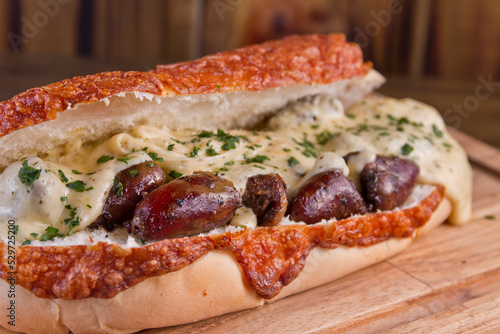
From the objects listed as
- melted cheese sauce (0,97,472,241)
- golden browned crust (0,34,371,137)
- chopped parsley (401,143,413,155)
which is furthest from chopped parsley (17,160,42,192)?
chopped parsley (401,143,413,155)

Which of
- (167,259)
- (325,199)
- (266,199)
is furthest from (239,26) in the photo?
(167,259)

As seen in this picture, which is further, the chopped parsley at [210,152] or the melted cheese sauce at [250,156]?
the chopped parsley at [210,152]

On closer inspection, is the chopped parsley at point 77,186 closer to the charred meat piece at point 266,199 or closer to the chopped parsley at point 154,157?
the chopped parsley at point 154,157

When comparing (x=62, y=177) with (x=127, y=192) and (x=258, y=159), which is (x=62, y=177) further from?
(x=258, y=159)

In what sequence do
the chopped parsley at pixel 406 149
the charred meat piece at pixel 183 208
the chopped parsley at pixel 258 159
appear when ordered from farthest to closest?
the chopped parsley at pixel 406 149, the chopped parsley at pixel 258 159, the charred meat piece at pixel 183 208

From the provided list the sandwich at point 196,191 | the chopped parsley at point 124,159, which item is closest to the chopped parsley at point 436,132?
the sandwich at point 196,191

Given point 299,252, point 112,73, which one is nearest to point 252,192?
point 299,252

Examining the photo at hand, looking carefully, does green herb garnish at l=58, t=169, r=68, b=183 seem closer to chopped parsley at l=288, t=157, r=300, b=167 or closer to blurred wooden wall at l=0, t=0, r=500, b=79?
chopped parsley at l=288, t=157, r=300, b=167

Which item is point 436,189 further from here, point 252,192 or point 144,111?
point 144,111
